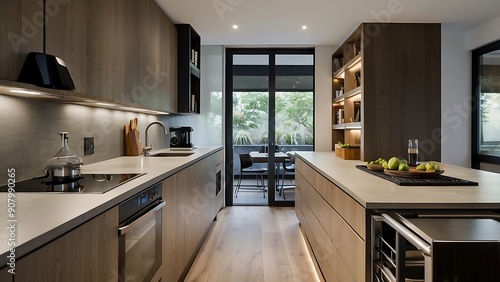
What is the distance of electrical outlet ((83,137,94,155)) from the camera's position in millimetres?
2051

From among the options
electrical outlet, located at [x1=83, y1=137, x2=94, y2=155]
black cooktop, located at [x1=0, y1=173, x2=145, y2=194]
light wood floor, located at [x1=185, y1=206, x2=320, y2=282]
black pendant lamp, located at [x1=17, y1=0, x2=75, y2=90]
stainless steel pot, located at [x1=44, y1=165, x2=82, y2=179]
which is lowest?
light wood floor, located at [x1=185, y1=206, x2=320, y2=282]

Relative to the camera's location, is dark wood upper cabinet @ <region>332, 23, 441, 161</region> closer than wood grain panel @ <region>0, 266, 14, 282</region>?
No

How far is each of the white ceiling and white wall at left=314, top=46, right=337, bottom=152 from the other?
0.60 meters

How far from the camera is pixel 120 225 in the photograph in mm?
1189

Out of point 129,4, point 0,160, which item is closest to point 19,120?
point 0,160

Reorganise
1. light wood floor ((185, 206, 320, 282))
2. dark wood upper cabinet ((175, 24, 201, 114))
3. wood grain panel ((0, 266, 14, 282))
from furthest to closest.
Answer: dark wood upper cabinet ((175, 24, 201, 114)) < light wood floor ((185, 206, 320, 282)) < wood grain panel ((0, 266, 14, 282))

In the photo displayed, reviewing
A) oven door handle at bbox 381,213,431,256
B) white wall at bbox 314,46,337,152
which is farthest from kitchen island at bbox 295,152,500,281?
white wall at bbox 314,46,337,152

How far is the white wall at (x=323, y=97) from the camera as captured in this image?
4.50 meters

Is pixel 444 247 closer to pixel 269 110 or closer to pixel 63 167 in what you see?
pixel 63 167

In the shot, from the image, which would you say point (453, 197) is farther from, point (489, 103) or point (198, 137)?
point (198, 137)

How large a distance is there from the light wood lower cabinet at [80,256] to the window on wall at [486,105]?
167 inches

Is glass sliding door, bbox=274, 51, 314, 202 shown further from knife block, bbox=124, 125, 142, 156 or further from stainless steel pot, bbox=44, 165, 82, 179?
stainless steel pot, bbox=44, 165, 82, 179

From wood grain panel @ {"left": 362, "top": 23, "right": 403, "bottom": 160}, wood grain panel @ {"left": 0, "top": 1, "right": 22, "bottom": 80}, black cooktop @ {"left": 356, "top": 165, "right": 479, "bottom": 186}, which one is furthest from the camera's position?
wood grain panel @ {"left": 362, "top": 23, "right": 403, "bottom": 160}

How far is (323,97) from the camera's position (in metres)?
4.53
